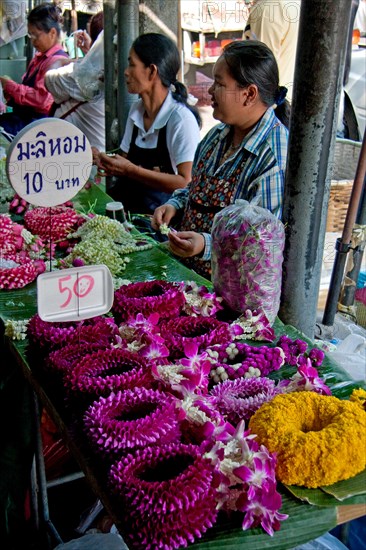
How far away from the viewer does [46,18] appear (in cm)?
542

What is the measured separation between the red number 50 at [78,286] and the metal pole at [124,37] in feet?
12.3

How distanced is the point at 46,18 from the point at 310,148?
4247mm

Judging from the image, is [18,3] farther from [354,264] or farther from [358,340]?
[358,340]

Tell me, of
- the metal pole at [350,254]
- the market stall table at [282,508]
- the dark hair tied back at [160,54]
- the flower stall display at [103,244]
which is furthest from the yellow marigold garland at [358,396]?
→ the dark hair tied back at [160,54]

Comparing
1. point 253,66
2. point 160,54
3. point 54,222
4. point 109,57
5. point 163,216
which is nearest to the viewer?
point 253,66

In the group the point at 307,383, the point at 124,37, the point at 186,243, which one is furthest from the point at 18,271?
the point at 124,37

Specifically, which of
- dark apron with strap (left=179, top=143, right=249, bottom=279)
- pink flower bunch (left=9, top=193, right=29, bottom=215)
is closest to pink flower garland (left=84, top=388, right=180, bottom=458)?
dark apron with strap (left=179, top=143, right=249, bottom=279)

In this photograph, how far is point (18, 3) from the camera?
6.99 meters

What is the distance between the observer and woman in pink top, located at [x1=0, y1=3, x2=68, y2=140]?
5457 millimetres

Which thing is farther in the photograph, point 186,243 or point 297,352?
point 186,243

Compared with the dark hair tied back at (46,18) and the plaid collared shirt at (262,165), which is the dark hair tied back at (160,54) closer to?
the plaid collared shirt at (262,165)

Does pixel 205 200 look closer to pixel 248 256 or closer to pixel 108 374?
pixel 248 256

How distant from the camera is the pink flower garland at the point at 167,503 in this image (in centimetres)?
107

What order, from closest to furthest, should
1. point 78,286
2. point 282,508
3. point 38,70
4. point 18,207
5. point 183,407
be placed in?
1. point 282,508
2. point 183,407
3. point 78,286
4. point 18,207
5. point 38,70
